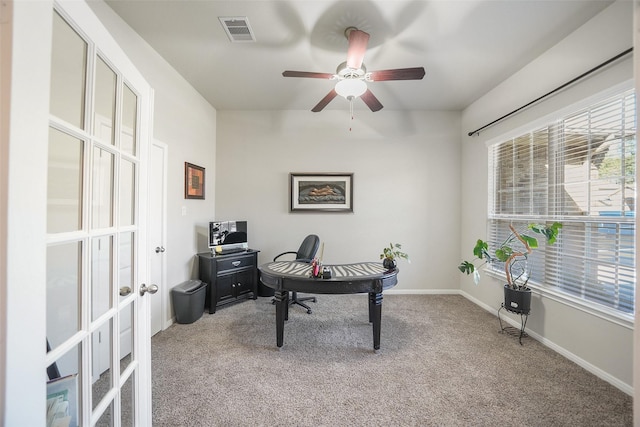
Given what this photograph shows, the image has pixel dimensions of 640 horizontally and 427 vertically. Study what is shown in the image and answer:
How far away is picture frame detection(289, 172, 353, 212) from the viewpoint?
385 centimetres

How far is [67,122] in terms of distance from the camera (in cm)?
79

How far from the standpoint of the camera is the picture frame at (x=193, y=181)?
303 centimetres

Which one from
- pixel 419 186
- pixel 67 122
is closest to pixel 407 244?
pixel 419 186

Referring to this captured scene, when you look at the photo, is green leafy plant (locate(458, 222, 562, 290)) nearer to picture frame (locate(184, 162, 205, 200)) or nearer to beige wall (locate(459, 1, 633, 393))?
beige wall (locate(459, 1, 633, 393))

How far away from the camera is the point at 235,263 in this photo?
327cm

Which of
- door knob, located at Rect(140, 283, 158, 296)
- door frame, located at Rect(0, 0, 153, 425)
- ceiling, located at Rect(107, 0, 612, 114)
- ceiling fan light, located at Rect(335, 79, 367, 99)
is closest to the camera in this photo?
door frame, located at Rect(0, 0, 153, 425)

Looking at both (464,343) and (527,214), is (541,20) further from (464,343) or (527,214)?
(464,343)

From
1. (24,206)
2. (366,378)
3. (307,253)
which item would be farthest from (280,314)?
(24,206)

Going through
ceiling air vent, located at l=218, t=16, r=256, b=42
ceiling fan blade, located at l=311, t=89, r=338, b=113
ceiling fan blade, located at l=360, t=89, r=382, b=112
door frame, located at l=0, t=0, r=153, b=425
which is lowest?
door frame, located at l=0, t=0, r=153, b=425

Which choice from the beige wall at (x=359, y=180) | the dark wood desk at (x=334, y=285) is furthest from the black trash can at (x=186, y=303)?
the beige wall at (x=359, y=180)

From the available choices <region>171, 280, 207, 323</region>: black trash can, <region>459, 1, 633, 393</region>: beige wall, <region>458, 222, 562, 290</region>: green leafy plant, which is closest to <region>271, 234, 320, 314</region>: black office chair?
<region>171, 280, 207, 323</region>: black trash can

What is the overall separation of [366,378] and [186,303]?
202 centimetres

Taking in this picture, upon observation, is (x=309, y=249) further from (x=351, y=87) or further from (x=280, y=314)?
(x=351, y=87)

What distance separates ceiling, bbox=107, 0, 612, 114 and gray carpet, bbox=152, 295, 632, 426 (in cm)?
281
